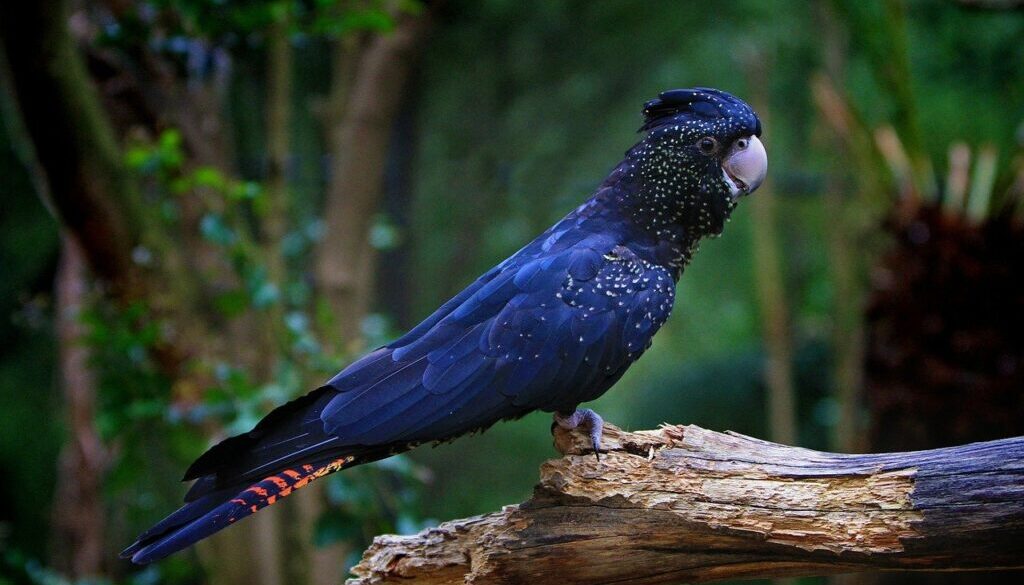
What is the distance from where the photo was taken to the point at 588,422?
2.21m

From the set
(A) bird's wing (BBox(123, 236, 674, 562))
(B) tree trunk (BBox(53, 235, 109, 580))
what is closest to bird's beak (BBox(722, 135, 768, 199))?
(A) bird's wing (BBox(123, 236, 674, 562))

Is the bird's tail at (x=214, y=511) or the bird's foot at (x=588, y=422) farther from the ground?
the bird's foot at (x=588, y=422)

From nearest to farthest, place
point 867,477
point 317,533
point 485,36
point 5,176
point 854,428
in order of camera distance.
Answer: point 867,477
point 317,533
point 854,428
point 485,36
point 5,176

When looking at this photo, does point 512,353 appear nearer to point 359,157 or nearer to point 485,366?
point 485,366

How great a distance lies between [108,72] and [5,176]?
7.37 feet

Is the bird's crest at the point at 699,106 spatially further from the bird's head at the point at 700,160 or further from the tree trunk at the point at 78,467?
the tree trunk at the point at 78,467

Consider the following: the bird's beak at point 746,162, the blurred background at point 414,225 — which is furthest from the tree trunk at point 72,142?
the bird's beak at point 746,162

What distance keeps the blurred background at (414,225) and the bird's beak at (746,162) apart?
1.35m

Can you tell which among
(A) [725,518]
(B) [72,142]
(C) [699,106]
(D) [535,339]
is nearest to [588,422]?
(D) [535,339]

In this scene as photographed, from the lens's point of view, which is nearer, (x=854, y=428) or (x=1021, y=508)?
(x=1021, y=508)

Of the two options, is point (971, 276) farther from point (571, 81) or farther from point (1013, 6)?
point (571, 81)

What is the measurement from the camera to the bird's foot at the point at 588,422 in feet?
7.07

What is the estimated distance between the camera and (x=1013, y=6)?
164 inches

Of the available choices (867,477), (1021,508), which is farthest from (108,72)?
(1021,508)
